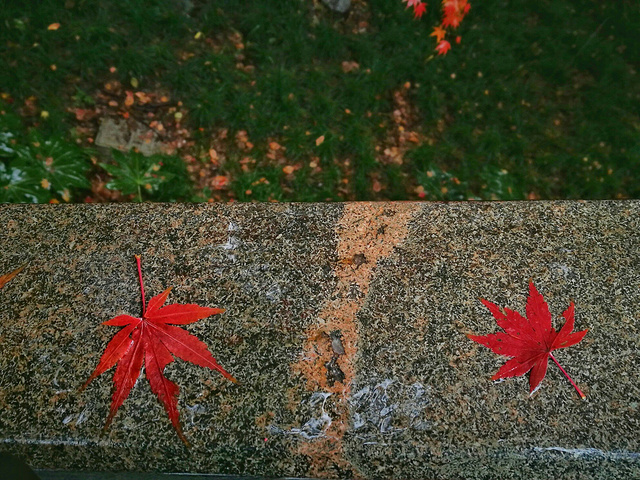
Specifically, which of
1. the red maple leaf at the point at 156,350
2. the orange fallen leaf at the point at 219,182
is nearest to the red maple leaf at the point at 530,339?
the red maple leaf at the point at 156,350

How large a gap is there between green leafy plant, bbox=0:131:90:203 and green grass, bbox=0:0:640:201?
11 cm

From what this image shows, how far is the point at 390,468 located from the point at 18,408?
1011mm

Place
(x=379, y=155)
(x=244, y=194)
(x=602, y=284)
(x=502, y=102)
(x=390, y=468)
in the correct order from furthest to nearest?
(x=502, y=102), (x=379, y=155), (x=244, y=194), (x=602, y=284), (x=390, y=468)

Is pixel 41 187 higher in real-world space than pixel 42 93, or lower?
lower

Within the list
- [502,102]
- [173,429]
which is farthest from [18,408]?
[502,102]

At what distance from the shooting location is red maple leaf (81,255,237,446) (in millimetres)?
1186

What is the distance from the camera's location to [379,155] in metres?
2.49

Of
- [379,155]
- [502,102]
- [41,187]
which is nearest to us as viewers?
[41,187]

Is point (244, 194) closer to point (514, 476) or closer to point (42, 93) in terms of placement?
point (42, 93)

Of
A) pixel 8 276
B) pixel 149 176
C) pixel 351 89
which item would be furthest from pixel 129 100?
pixel 8 276

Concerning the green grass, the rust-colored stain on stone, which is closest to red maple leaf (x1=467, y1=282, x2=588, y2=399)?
the rust-colored stain on stone

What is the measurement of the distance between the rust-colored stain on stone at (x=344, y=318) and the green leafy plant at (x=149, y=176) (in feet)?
3.82

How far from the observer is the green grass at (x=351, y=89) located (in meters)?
2.43

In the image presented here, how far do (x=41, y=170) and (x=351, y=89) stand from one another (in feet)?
5.63
